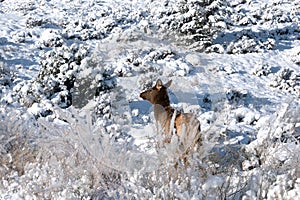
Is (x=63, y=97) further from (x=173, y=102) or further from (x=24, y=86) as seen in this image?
(x=173, y=102)

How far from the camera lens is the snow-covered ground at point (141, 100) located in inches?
109

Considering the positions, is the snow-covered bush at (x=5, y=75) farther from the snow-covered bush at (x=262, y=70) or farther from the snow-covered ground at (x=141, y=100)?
the snow-covered bush at (x=262, y=70)

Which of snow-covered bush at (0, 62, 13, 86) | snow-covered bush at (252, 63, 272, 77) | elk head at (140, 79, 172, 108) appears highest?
elk head at (140, 79, 172, 108)

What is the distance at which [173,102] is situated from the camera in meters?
8.42

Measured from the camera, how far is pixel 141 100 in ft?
28.0

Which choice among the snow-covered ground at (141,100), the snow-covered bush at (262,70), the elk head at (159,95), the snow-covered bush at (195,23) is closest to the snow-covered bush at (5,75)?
the snow-covered ground at (141,100)

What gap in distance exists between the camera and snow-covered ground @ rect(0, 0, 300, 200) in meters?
2.76

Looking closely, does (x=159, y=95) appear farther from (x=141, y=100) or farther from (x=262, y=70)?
(x=262, y=70)

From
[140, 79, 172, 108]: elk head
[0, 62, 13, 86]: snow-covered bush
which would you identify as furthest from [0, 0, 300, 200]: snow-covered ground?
[140, 79, 172, 108]: elk head

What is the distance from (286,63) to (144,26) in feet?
15.7

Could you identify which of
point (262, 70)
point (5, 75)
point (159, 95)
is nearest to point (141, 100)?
point (5, 75)

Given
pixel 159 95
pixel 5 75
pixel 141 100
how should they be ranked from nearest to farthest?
pixel 159 95 → pixel 141 100 → pixel 5 75

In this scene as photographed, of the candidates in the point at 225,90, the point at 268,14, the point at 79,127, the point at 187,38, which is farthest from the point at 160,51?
the point at 79,127

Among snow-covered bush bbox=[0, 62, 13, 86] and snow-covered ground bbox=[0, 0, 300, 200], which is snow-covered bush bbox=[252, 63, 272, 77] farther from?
snow-covered bush bbox=[0, 62, 13, 86]
